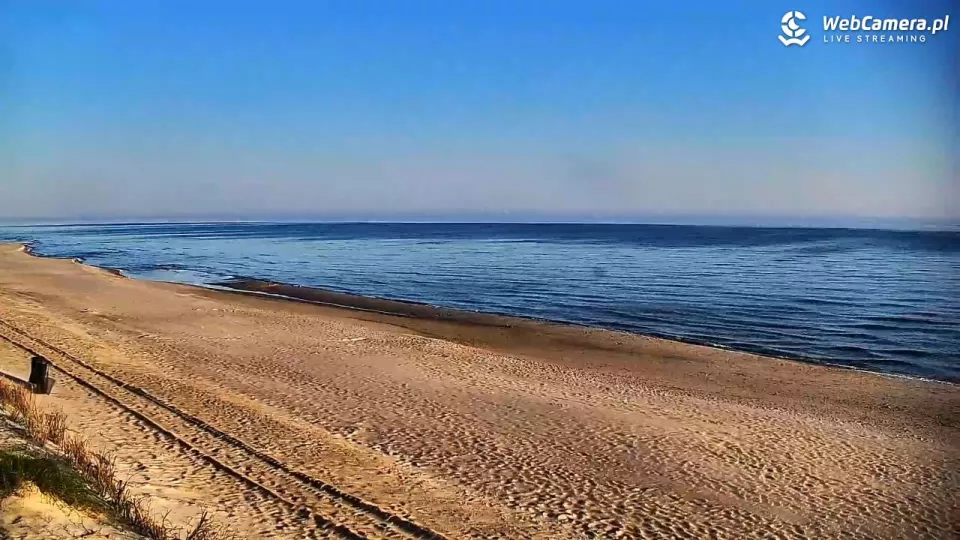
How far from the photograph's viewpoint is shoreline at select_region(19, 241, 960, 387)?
1847 centimetres

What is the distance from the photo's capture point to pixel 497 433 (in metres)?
11.0

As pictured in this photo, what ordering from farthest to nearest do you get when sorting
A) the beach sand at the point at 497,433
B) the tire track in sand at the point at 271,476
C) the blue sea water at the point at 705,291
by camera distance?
the blue sea water at the point at 705,291
the beach sand at the point at 497,433
the tire track in sand at the point at 271,476

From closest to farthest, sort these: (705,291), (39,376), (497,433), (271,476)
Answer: (271,476) < (497,433) < (39,376) < (705,291)

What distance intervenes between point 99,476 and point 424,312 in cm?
1952

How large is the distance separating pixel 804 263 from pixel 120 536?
50.0 meters

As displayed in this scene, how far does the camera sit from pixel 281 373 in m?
14.8

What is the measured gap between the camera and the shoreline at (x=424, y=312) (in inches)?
727

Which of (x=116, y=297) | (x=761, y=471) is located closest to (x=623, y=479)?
(x=761, y=471)

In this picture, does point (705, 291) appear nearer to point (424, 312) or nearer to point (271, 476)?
point (424, 312)

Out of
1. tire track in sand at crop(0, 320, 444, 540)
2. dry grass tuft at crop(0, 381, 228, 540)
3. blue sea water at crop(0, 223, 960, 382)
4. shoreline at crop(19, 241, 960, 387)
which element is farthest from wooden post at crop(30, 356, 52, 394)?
shoreline at crop(19, 241, 960, 387)

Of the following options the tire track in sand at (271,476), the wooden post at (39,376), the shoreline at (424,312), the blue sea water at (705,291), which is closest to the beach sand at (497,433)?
the tire track in sand at (271,476)

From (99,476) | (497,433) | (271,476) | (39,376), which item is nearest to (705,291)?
(497,433)

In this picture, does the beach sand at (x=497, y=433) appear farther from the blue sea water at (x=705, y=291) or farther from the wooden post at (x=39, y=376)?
the blue sea water at (x=705, y=291)

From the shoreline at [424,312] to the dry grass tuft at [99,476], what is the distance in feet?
51.0
